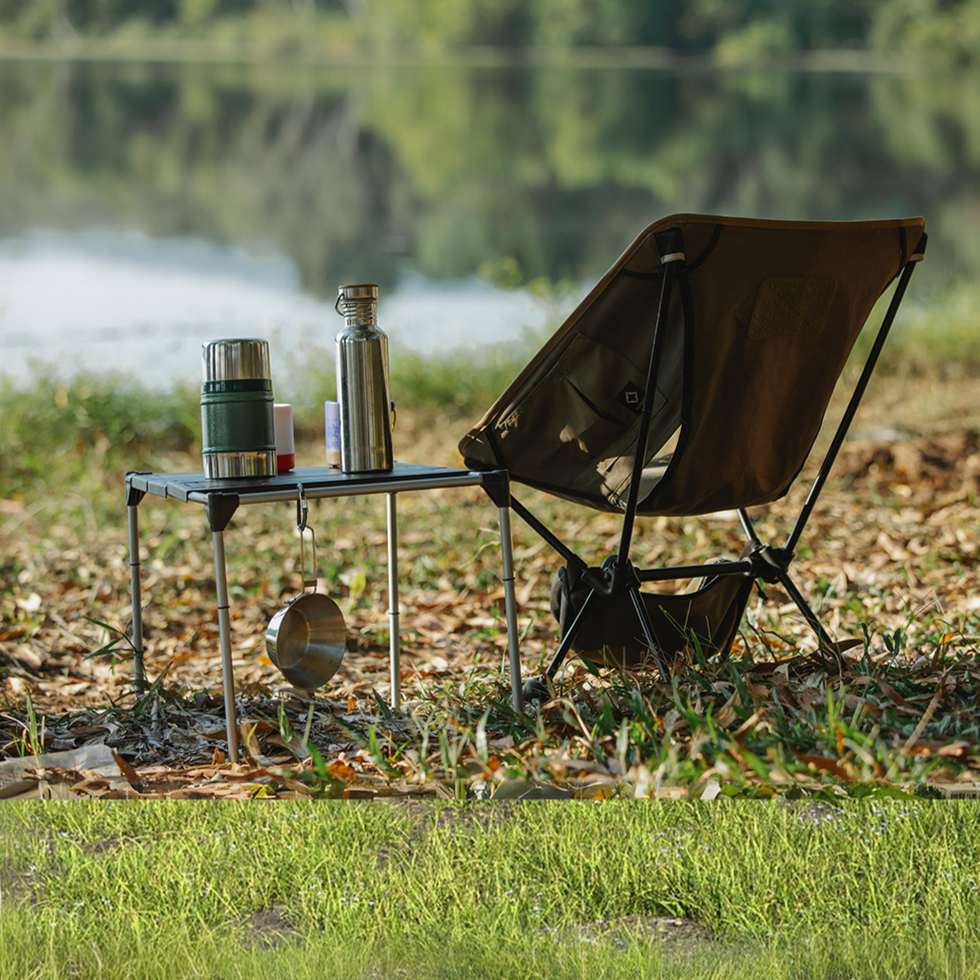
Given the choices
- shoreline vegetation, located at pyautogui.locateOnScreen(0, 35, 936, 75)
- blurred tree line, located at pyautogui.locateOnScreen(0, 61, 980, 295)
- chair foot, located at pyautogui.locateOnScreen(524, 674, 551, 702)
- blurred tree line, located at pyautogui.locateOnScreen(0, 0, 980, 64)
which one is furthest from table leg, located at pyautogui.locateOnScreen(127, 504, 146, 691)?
blurred tree line, located at pyautogui.locateOnScreen(0, 0, 980, 64)

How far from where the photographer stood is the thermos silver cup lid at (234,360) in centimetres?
193

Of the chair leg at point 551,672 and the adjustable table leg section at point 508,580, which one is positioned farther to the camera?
the chair leg at point 551,672

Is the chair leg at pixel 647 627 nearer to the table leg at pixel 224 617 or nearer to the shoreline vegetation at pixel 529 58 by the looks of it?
the table leg at pixel 224 617

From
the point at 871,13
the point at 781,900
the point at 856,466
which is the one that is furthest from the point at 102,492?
the point at 871,13

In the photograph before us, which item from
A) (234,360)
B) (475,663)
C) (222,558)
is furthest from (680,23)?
(222,558)

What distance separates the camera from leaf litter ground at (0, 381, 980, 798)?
1700 mm

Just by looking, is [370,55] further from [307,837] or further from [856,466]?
[307,837]

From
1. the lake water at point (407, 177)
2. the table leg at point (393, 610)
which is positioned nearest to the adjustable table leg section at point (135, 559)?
the table leg at point (393, 610)

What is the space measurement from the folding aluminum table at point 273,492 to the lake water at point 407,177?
558cm

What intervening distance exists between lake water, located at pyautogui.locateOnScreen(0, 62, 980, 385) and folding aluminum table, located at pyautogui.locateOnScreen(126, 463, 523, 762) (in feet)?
18.3

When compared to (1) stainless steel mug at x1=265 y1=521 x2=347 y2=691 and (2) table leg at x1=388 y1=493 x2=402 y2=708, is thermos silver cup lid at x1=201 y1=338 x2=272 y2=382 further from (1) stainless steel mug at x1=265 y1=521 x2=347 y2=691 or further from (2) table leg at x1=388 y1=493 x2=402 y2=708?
(2) table leg at x1=388 y1=493 x2=402 y2=708

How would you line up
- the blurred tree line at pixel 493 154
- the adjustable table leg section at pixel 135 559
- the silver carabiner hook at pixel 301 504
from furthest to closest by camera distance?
the blurred tree line at pixel 493 154, the adjustable table leg section at pixel 135 559, the silver carabiner hook at pixel 301 504

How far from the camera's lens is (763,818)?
2.58 m

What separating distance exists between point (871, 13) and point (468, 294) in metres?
4.11
